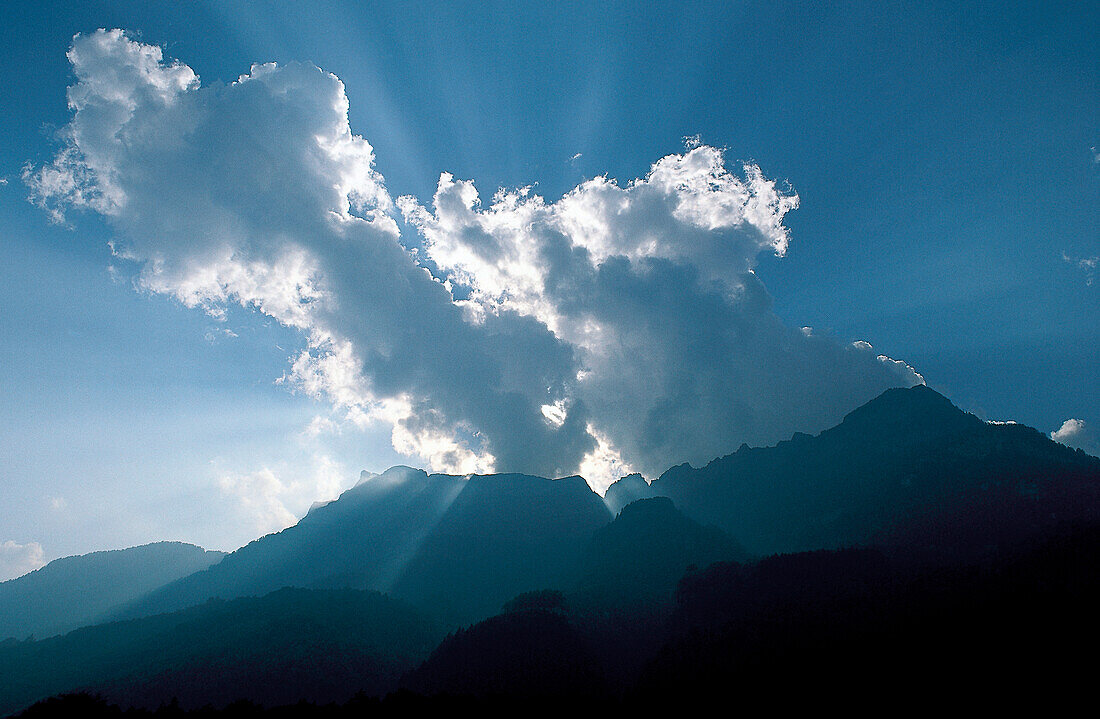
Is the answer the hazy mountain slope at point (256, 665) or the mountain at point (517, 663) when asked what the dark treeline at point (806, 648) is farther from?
the hazy mountain slope at point (256, 665)


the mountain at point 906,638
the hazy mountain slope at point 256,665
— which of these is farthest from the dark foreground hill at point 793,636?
the hazy mountain slope at point 256,665

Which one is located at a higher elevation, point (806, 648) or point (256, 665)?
point (806, 648)

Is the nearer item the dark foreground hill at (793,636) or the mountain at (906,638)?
the mountain at (906,638)

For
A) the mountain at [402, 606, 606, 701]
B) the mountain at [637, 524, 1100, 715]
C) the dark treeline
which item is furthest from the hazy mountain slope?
the mountain at [637, 524, 1100, 715]

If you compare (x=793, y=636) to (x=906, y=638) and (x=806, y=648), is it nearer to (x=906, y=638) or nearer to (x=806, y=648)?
(x=806, y=648)

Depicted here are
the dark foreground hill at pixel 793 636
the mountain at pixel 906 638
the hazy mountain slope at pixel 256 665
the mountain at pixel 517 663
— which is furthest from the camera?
the hazy mountain slope at pixel 256 665

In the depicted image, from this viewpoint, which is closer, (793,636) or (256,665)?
(793,636)

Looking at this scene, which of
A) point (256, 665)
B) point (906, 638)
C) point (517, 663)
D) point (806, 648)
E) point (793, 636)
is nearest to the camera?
point (906, 638)

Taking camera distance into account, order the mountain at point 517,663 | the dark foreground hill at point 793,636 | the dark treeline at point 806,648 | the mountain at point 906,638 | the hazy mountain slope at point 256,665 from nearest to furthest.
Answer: the mountain at point 906,638
the dark treeline at point 806,648
the dark foreground hill at point 793,636
the mountain at point 517,663
the hazy mountain slope at point 256,665

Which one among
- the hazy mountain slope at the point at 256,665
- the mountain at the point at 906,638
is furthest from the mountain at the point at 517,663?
the hazy mountain slope at the point at 256,665

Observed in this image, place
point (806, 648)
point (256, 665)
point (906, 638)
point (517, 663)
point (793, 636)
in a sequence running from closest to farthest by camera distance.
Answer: point (906, 638) → point (806, 648) → point (793, 636) → point (517, 663) → point (256, 665)

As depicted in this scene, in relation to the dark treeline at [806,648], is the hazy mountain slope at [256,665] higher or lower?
lower

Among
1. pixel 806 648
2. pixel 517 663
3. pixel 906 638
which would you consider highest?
pixel 906 638

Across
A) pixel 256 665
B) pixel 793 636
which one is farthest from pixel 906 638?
pixel 256 665
